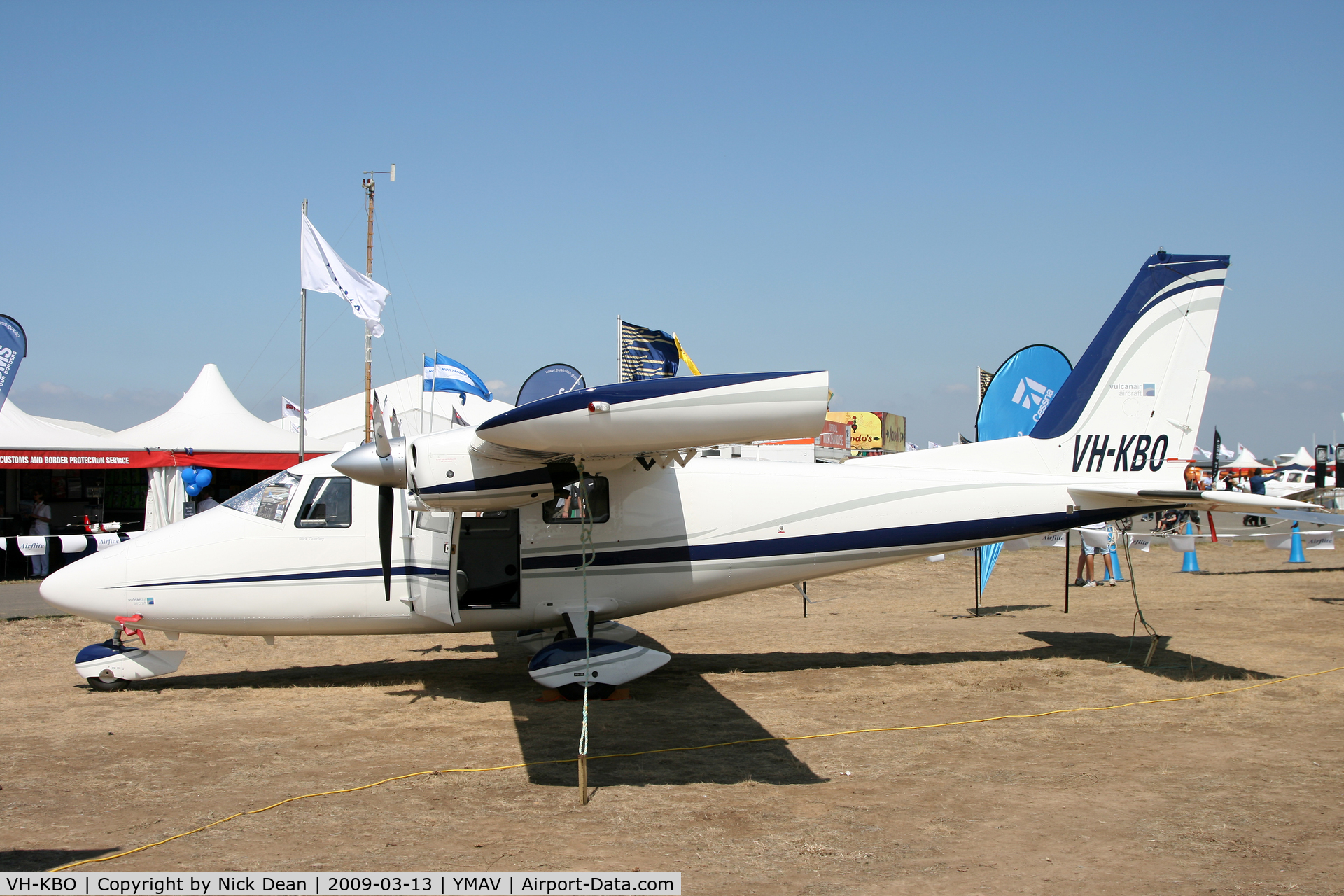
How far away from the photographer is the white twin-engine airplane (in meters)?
9.45

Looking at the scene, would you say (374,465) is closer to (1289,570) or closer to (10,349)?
(10,349)

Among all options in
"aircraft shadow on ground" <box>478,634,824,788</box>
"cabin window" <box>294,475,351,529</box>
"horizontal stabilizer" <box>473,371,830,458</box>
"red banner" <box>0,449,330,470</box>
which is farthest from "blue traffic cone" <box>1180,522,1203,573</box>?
"red banner" <box>0,449,330,470</box>

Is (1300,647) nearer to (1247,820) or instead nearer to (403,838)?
(1247,820)

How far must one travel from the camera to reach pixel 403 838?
5461 millimetres

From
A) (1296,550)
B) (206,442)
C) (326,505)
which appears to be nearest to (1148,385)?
(326,505)

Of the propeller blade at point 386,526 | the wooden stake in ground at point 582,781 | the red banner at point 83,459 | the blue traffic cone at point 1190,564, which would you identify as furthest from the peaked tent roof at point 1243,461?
the wooden stake in ground at point 582,781

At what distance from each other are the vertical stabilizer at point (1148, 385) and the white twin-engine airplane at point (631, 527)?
2cm

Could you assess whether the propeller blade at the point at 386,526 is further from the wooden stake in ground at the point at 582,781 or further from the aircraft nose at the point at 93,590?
the wooden stake in ground at the point at 582,781

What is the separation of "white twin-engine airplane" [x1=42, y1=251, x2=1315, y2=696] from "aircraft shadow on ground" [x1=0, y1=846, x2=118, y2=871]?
385cm

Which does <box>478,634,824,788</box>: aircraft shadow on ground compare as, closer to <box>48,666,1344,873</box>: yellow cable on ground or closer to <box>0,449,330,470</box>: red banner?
<box>48,666,1344,873</box>: yellow cable on ground

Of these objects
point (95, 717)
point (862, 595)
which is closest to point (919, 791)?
point (95, 717)

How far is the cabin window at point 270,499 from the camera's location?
31.7ft

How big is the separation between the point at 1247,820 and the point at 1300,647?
733 cm

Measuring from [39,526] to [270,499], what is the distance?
15.3 m
